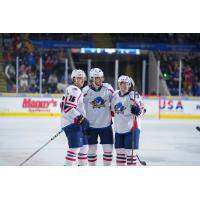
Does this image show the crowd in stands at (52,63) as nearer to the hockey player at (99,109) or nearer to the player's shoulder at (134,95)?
the hockey player at (99,109)

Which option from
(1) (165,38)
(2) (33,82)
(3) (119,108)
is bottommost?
(3) (119,108)

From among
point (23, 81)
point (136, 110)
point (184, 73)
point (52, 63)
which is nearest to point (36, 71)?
point (23, 81)

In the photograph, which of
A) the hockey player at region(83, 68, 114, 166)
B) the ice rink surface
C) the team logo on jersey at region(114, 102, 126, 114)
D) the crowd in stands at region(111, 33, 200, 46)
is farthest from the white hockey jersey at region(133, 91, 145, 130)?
the crowd in stands at region(111, 33, 200, 46)

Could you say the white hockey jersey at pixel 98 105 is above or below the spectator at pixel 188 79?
below

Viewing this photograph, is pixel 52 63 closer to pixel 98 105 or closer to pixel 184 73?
pixel 184 73

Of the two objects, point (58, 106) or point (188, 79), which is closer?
point (58, 106)

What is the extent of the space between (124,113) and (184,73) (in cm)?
605

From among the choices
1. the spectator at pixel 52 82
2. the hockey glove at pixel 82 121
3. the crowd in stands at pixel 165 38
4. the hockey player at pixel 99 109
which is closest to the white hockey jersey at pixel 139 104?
the hockey player at pixel 99 109

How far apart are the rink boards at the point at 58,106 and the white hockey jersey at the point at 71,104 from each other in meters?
5.23

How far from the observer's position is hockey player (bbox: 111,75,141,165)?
155 inches

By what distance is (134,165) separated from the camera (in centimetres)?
405

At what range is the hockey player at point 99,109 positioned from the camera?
4.00 metres

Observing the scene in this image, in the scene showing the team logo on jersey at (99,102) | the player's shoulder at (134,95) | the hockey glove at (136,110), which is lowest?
the hockey glove at (136,110)

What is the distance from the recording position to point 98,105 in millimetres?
4012
